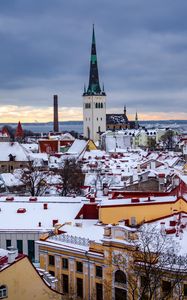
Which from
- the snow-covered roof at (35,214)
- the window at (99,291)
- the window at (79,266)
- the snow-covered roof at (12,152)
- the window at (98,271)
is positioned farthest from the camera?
the snow-covered roof at (12,152)

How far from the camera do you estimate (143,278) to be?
97.2 feet

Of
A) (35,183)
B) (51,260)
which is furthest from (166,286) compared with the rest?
(35,183)

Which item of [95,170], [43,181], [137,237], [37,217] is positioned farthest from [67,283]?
[95,170]

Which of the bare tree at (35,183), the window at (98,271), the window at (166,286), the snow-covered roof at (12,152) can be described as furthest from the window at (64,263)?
the snow-covered roof at (12,152)

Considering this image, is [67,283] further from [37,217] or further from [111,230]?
[37,217]

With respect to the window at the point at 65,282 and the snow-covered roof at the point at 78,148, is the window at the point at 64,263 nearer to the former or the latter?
the window at the point at 65,282

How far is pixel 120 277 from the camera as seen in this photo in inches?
1250

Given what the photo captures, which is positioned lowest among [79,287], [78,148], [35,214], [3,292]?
[79,287]

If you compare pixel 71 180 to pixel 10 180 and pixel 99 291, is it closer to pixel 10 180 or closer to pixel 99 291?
pixel 10 180

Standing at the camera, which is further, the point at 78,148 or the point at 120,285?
the point at 78,148

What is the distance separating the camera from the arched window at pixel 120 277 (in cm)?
3145

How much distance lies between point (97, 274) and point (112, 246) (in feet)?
8.74

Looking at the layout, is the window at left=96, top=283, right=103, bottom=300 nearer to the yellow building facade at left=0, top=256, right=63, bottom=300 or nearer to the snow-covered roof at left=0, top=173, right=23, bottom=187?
the yellow building facade at left=0, top=256, right=63, bottom=300

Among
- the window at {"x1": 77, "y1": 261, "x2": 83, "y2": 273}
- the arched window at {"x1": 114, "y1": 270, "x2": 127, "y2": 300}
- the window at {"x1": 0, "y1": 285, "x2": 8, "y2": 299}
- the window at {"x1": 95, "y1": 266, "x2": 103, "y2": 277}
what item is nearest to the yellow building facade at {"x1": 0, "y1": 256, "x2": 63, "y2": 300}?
the window at {"x1": 0, "y1": 285, "x2": 8, "y2": 299}
